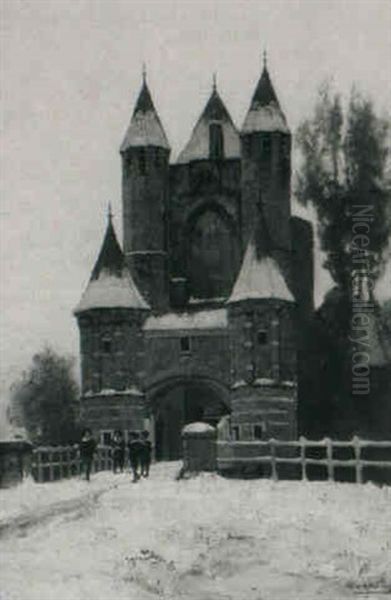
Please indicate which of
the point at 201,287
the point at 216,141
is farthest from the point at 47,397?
the point at 216,141

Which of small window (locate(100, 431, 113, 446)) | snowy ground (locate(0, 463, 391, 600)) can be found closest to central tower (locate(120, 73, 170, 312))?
small window (locate(100, 431, 113, 446))

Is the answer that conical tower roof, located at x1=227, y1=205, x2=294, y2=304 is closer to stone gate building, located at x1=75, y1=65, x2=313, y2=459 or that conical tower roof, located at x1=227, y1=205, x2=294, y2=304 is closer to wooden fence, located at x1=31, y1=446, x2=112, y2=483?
stone gate building, located at x1=75, y1=65, x2=313, y2=459

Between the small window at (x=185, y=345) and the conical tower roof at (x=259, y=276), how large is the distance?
3.64 metres

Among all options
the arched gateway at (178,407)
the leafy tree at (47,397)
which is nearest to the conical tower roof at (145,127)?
the arched gateway at (178,407)

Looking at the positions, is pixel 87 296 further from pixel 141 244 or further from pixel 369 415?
pixel 369 415

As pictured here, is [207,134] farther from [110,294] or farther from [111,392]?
Result: [111,392]

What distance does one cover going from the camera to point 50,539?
69.9 ft

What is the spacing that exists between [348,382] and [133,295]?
34.1 ft

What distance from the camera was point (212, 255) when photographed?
5847cm

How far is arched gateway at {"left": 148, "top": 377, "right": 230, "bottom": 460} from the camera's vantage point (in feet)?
179

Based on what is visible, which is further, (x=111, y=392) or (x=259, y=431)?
(x=111, y=392)

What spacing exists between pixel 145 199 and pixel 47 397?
28893mm

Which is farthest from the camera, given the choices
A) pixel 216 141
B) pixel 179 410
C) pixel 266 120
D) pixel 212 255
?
pixel 216 141

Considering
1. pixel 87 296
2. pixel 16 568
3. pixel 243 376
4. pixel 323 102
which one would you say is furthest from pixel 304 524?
pixel 323 102
